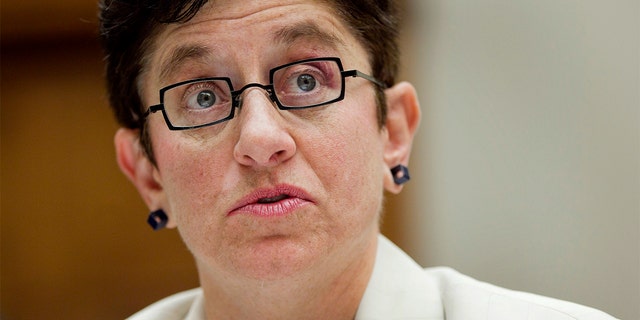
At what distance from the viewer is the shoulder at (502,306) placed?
235cm

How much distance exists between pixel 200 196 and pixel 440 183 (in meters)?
3.12

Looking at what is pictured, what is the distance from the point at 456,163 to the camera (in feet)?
17.3

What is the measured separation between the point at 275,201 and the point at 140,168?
766 mm

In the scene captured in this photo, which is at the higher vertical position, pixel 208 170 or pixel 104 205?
pixel 208 170

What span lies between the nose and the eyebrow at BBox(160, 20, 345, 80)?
0.17m

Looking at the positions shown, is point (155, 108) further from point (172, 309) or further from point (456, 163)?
point (456, 163)

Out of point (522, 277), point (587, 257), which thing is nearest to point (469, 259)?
point (522, 277)

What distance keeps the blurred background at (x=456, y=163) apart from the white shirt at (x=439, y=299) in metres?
1.29

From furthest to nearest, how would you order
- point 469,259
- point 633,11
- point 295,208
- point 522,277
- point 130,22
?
point 469,259 → point 522,277 → point 633,11 → point 130,22 → point 295,208

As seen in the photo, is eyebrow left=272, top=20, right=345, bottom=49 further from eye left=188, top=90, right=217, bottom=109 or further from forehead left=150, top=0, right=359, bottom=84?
eye left=188, top=90, right=217, bottom=109

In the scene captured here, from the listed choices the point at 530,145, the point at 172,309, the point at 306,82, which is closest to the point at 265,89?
the point at 306,82

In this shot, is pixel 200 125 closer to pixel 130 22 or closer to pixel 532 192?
pixel 130 22

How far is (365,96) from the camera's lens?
101 inches

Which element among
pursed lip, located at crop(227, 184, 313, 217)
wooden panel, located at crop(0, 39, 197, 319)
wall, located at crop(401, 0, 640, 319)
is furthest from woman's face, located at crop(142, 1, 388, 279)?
wooden panel, located at crop(0, 39, 197, 319)
